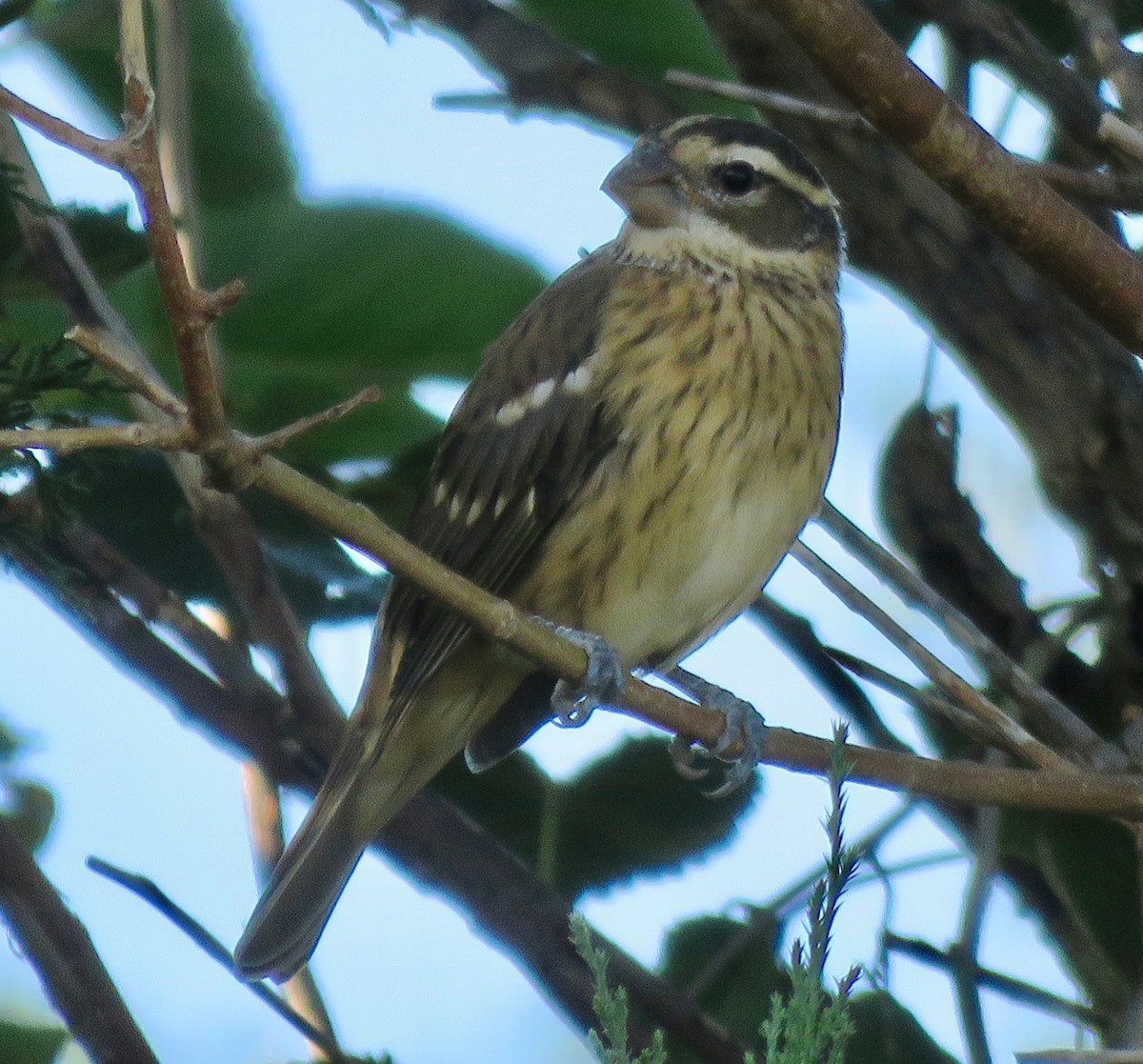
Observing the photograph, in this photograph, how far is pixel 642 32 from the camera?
3.23 m

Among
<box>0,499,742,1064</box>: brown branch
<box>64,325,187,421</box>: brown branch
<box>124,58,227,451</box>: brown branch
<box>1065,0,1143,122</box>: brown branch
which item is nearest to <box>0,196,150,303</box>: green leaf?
<box>0,499,742,1064</box>: brown branch

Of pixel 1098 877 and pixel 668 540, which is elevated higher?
pixel 668 540

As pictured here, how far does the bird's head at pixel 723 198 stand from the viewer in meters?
3.32

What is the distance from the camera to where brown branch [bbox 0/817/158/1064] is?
2414 mm

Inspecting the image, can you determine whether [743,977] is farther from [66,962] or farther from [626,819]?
[66,962]

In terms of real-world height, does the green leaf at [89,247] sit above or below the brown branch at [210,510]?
above

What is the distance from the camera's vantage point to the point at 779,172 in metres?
3.41

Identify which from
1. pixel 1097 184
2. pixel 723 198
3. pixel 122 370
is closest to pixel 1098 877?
pixel 1097 184

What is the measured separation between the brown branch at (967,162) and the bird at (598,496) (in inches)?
34.9

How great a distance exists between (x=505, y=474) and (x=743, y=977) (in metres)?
0.93

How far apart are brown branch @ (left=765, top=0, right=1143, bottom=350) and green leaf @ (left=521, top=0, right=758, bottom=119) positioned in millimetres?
1093

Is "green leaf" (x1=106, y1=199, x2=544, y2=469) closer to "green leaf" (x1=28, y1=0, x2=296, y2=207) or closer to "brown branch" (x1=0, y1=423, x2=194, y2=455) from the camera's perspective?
"green leaf" (x1=28, y1=0, x2=296, y2=207)

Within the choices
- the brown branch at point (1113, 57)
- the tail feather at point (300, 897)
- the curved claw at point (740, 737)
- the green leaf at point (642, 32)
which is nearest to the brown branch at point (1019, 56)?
the brown branch at point (1113, 57)

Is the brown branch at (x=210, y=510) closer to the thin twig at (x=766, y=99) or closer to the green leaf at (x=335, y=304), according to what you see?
the green leaf at (x=335, y=304)
